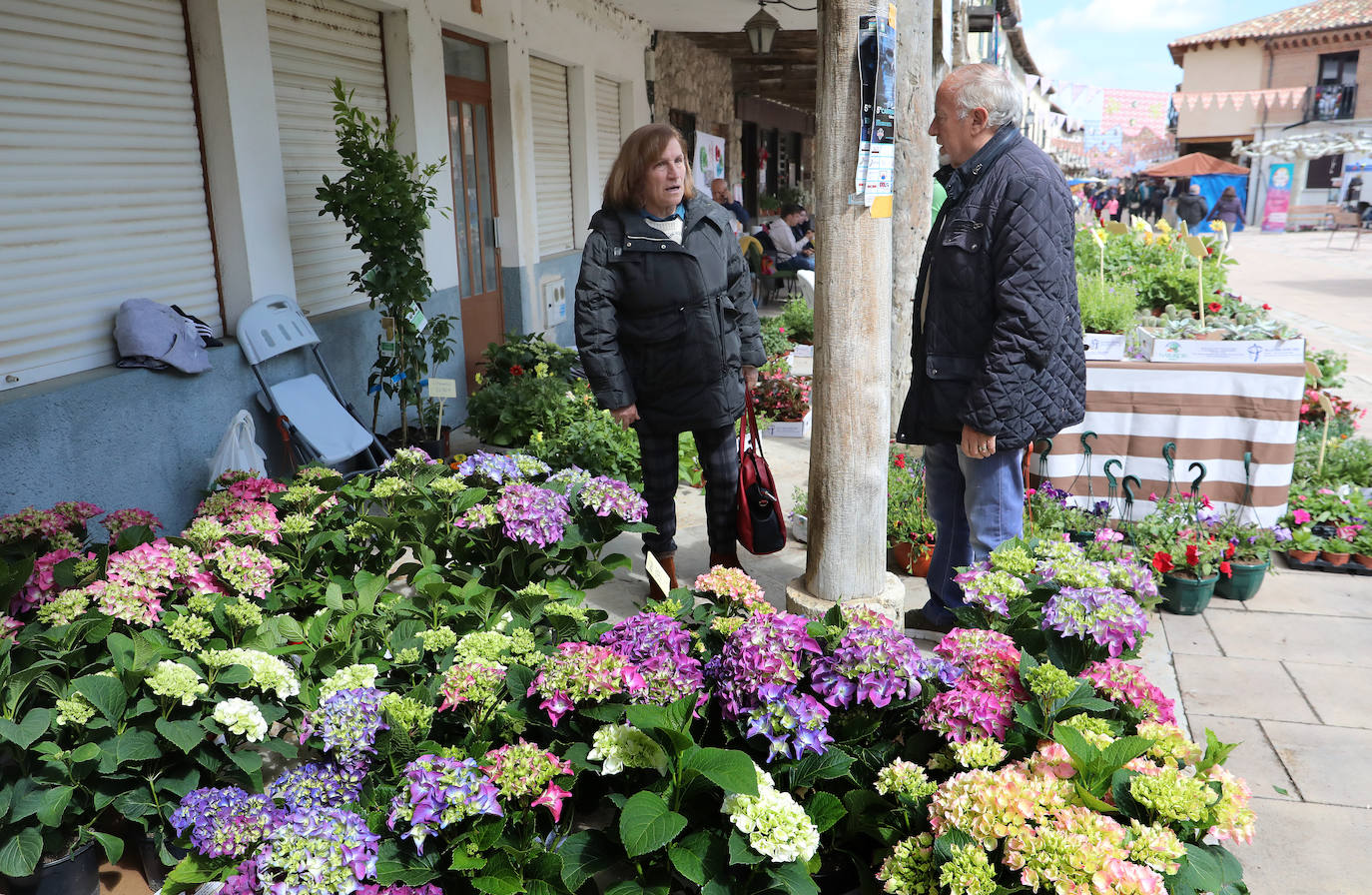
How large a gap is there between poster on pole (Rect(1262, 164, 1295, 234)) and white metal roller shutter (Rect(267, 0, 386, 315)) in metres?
38.4

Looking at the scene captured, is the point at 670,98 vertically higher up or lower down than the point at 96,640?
higher up

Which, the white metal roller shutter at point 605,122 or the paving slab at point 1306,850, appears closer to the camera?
the paving slab at point 1306,850

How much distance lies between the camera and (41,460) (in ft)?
11.8

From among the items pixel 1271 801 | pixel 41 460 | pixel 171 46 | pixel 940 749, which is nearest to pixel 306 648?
pixel 940 749

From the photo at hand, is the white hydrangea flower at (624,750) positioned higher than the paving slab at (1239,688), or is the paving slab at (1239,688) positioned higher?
the white hydrangea flower at (624,750)

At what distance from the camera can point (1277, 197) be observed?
1433 inches

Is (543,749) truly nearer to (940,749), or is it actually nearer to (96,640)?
(940,749)

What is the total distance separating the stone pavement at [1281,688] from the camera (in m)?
2.55

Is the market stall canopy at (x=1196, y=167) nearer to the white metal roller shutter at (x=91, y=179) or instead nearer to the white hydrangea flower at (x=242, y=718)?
the white metal roller shutter at (x=91, y=179)

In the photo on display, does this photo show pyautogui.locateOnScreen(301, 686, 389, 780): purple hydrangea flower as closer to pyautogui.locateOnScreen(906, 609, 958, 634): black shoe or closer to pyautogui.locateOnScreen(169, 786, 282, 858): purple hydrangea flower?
pyautogui.locateOnScreen(169, 786, 282, 858): purple hydrangea flower

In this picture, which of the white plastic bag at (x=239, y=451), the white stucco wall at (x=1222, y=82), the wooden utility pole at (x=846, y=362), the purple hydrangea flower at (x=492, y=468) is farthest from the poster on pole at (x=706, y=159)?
the white stucco wall at (x=1222, y=82)

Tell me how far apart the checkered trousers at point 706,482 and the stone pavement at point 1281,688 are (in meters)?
0.32

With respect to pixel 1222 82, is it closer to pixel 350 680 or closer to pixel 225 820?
pixel 350 680

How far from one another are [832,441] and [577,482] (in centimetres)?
78
